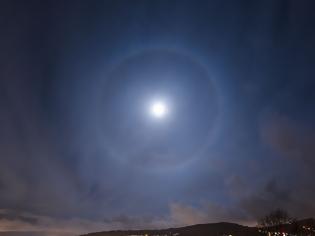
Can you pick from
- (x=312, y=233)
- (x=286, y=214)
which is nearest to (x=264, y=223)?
(x=286, y=214)

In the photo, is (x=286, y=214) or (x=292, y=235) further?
(x=286, y=214)

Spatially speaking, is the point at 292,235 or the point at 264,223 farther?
the point at 264,223

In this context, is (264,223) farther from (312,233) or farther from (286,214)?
(312,233)

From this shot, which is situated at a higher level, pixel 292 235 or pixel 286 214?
pixel 286 214

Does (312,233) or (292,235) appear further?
(312,233)
